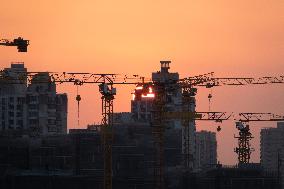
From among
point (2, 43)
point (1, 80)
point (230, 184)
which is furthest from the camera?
point (230, 184)

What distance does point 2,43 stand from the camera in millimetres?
119375

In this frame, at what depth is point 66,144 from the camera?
656 ft

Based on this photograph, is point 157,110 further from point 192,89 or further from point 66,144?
point 66,144

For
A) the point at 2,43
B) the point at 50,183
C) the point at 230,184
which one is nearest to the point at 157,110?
the point at 2,43

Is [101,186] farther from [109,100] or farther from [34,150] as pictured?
[109,100]

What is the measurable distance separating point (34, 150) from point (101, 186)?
2873cm

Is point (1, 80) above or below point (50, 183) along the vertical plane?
above

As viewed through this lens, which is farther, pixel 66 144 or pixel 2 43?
pixel 66 144

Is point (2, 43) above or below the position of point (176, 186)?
above

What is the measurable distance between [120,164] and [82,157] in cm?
834

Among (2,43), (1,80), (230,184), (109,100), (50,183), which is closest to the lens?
(2,43)

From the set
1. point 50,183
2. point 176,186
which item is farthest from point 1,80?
point 176,186

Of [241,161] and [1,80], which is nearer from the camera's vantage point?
[1,80]

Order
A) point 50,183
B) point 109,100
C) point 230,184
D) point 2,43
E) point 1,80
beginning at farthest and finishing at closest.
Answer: point 230,184
point 50,183
point 1,80
point 109,100
point 2,43
